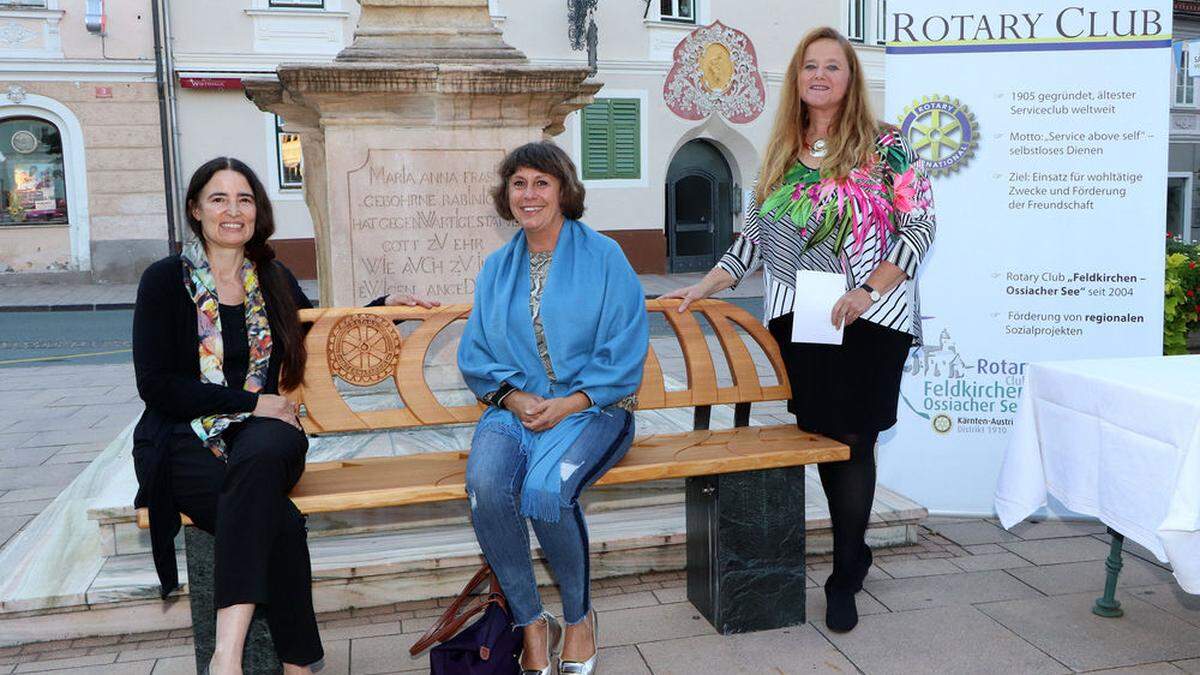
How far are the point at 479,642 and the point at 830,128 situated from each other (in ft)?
6.28

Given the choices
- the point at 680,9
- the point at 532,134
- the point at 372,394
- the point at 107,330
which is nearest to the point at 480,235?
the point at 532,134

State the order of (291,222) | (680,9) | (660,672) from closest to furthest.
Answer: (660,672) → (291,222) → (680,9)

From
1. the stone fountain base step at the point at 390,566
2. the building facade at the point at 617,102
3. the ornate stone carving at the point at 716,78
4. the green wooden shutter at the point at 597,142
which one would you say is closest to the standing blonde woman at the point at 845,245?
the stone fountain base step at the point at 390,566

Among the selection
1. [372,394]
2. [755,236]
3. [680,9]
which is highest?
[680,9]

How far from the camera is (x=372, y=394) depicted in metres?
5.42

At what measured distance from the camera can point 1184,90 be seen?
24.2 metres

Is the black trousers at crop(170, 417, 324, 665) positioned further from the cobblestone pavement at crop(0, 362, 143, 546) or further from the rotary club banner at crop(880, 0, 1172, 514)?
the rotary club banner at crop(880, 0, 1172, 514)

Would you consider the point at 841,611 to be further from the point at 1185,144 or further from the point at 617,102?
the point at 1185,144

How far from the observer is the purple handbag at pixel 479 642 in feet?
9.29

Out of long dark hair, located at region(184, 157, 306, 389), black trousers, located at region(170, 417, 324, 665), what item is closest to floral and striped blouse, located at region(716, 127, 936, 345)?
long dark hair, located at region(184, 157, 306, 389)

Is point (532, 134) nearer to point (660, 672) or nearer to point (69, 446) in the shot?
point (660, 672)

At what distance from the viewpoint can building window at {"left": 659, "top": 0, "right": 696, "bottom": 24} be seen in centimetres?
1808

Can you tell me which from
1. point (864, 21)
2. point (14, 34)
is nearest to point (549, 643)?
point (14, 34)

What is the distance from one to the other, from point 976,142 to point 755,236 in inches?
54.6
